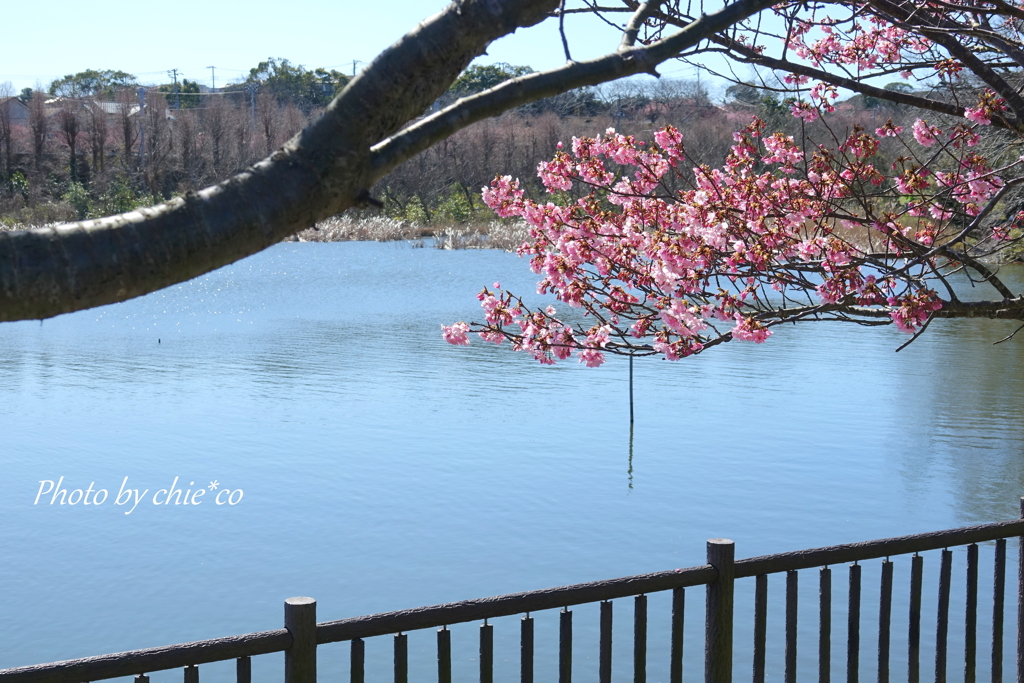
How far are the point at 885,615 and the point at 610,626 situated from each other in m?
1.05

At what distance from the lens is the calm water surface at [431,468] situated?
335 inches

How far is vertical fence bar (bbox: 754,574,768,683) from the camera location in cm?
335

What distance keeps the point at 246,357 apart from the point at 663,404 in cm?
724

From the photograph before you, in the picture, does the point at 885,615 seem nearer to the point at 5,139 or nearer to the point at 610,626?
the point at 610,626

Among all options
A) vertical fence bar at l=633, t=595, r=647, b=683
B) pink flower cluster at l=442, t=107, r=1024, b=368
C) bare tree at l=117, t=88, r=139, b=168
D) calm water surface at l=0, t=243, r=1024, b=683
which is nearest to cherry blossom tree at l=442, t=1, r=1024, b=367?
pink flower cluster at l=442, t=107, r=1024, b=368

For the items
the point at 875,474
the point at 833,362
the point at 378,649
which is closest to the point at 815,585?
the point at 875,474

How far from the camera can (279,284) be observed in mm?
28016

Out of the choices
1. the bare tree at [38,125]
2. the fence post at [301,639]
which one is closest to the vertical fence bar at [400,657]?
the fence post at [301,639]

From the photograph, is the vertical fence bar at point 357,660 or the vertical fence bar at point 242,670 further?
the vertical fence bar at point 357,660

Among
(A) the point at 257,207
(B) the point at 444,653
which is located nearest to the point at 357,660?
(B) the point at 444,653

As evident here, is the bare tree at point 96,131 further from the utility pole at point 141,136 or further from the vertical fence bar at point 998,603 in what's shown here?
the vertical fence bar at point 998,603

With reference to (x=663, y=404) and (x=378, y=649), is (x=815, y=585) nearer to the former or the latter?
(x=378, y=649)

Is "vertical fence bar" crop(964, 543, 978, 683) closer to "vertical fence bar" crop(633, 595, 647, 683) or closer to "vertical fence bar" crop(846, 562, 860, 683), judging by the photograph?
"vertical fence bar" crop(846, 562, 860, 683)

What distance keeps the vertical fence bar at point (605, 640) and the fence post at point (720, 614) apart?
1.13ft
